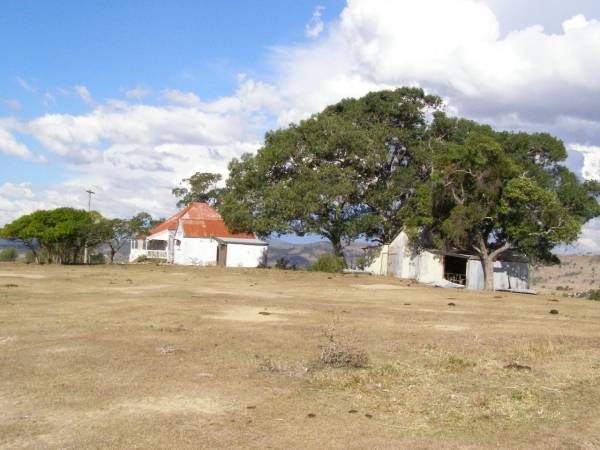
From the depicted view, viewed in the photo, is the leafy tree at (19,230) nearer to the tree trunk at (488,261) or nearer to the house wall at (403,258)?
the house wall at (403,258)

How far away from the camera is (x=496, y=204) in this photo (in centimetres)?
3334

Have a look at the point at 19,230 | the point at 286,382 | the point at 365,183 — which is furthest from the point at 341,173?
the point at 286,382

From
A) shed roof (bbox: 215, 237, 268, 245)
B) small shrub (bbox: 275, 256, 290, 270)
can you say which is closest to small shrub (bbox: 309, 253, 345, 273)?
small shrub (bbox: 275, 256, 290, 270)

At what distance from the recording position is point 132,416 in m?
6.73

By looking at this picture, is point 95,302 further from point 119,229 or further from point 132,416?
point 119,229

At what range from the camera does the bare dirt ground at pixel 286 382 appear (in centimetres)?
624

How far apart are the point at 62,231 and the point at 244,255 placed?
50.5 feet

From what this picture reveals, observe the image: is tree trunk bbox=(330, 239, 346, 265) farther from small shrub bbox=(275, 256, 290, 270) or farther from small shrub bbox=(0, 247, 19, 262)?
small shrub bbox=(0, 247, 19, 262)

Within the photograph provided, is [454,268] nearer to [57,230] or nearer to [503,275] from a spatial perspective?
[503,275]

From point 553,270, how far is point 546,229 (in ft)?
225

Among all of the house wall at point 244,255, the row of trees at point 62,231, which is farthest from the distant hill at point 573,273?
the row of trees at point 62,231

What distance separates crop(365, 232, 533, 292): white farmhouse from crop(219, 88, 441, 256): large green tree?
136 inches

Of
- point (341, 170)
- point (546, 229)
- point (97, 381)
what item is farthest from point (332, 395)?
point (341, 170)

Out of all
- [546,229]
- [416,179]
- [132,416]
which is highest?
[416,179]
